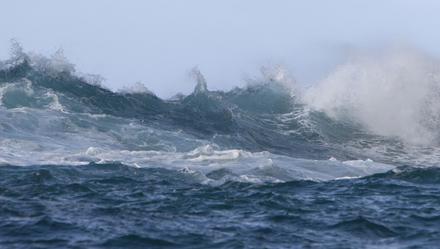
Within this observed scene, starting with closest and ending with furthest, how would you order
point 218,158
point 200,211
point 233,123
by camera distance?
point 200,211 < point 218,158 < point 233,123

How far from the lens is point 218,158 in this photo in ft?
70.8

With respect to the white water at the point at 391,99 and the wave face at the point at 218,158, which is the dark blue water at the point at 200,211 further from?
the white water at the point at 391,99

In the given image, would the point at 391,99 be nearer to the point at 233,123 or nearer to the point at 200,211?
the point at 233,123

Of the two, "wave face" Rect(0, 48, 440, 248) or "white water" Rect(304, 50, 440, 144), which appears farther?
"white water" Rect(304, 50, 440, 144)

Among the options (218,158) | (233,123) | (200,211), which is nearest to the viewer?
(200,211)

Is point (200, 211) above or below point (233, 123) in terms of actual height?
below

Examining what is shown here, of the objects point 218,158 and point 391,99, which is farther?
point 391,99

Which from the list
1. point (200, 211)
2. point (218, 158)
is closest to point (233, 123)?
point (218, 158)

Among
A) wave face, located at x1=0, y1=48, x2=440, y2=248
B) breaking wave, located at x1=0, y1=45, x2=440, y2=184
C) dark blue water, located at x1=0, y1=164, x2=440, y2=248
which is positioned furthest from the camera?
breaking wave, located at x1=0, y1=45, x2=440, y2=184

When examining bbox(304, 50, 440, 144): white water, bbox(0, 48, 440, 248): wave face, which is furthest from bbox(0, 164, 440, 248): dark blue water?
bbox(304, 50, 440, 144): white water

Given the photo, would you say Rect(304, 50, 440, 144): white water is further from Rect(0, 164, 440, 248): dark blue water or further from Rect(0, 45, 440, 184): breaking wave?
Rect(0, 164, 440, 248): dark blue water

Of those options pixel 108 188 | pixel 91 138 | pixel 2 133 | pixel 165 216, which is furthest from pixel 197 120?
pixel 165 216

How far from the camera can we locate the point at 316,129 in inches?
1271

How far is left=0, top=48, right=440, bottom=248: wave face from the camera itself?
13.2m
